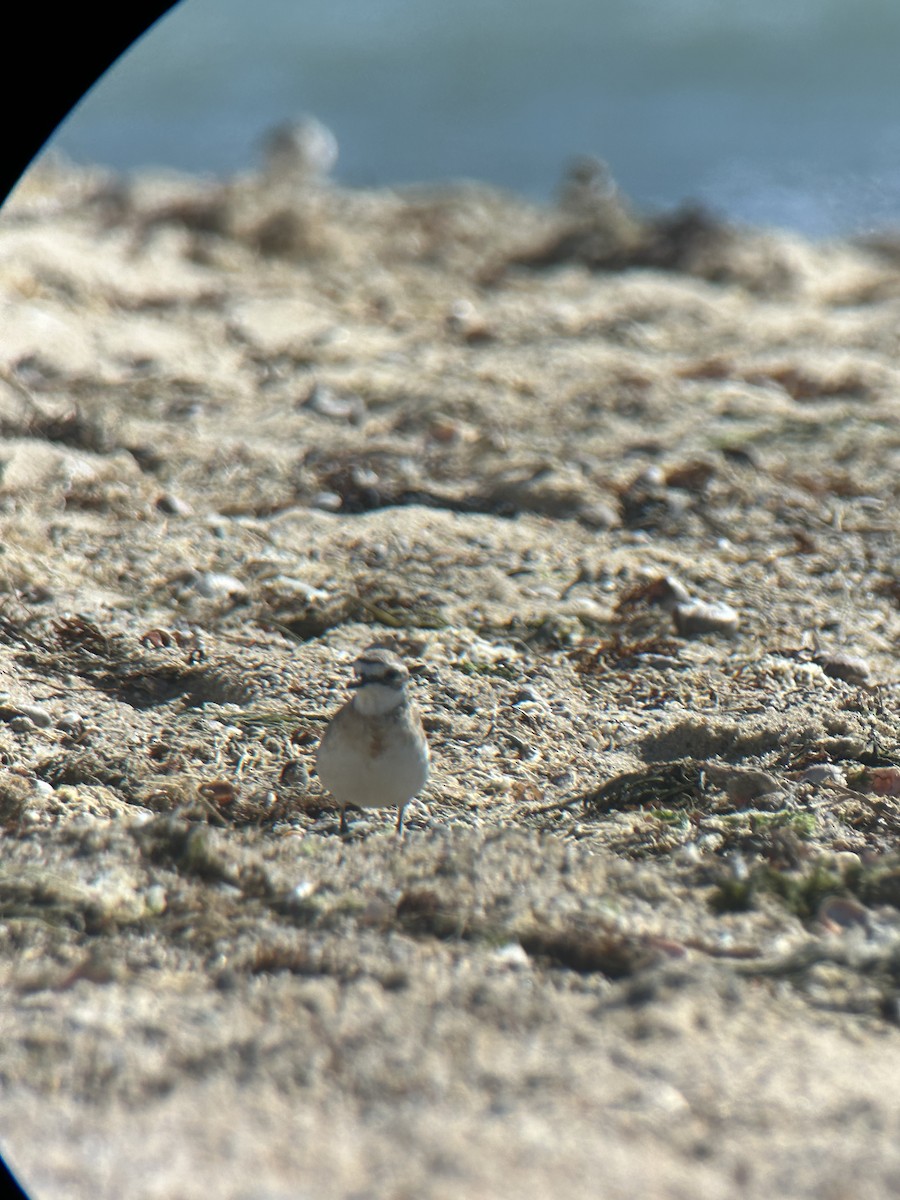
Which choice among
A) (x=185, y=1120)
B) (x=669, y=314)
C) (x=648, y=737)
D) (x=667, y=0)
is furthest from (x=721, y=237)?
(x=667, y=0)

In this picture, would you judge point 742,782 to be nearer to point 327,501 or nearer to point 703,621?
point 703,621

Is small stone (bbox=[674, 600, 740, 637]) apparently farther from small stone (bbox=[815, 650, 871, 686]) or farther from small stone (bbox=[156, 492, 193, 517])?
small stone (bbox=[156, 492, 193, 517])

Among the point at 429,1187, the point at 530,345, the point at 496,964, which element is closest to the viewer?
the point at 429,1187

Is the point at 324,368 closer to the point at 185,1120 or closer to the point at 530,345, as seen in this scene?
the point at 530,345

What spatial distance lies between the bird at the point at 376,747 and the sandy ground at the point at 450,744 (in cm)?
12

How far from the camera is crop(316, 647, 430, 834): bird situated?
288cm

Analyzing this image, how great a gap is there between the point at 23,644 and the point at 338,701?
2.98 ft

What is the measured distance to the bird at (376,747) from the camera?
2875mm

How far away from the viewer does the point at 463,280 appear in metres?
7.96

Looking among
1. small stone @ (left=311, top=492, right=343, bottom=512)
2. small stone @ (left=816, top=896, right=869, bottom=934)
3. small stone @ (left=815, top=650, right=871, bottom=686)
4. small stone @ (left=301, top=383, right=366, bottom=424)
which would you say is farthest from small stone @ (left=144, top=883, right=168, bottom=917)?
small stone @ (left=301, top=383, right=366, bottom=424)

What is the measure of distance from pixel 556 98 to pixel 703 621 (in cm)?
1791

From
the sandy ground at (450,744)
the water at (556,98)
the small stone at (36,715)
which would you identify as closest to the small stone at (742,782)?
the sandy ground at (450,744)

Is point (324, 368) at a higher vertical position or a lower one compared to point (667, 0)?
lower

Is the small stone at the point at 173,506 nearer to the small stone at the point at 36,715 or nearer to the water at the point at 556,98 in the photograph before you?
the small stone at the point at 36,715
